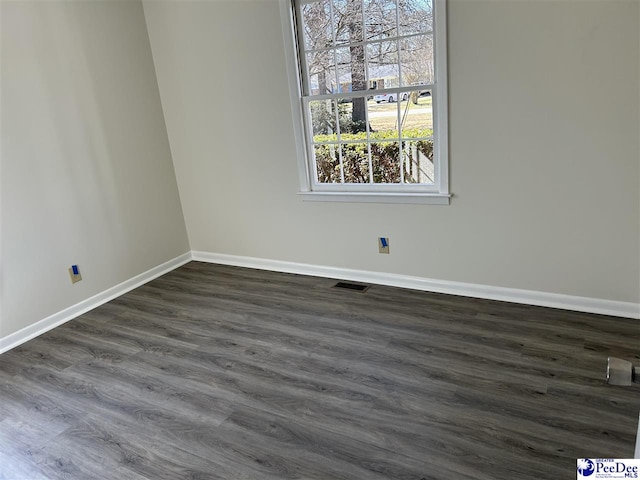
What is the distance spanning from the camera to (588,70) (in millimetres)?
2426

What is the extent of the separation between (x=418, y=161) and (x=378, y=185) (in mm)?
346

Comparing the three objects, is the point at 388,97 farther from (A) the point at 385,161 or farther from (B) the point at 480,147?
(B) the point at 480,147

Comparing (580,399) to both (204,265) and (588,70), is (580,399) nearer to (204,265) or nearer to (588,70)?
(588,70)

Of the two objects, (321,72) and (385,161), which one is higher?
(321,72)

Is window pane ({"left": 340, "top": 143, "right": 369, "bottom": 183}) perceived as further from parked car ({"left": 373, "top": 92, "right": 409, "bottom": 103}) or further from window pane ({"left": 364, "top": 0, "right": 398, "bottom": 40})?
window pane ({"left": 364, "top": 0, "right": 398, "bottom": 40})

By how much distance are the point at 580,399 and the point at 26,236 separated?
3.49 meters

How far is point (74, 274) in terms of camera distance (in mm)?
3420

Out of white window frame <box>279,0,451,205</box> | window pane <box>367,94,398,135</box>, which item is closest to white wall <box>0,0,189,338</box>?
white window frame <box>279,0,451,205</box>

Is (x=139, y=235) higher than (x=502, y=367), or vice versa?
(x=139, y=235)

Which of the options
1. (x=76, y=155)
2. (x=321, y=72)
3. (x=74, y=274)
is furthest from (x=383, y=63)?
(x=74, y=274)

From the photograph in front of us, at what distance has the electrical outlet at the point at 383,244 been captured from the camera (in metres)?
3.37

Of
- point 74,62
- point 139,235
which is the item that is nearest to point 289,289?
point 139,235

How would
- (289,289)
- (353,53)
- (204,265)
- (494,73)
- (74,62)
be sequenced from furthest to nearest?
(204,265) → (289,289) → (74,62) → (353,53) → (494,73)
